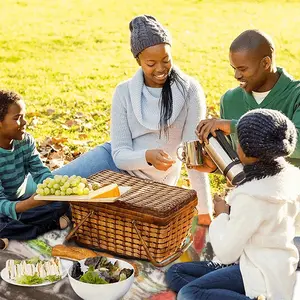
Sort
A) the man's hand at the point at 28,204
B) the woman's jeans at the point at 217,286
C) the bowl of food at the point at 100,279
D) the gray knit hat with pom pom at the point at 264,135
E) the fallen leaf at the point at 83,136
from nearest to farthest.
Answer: the gray knit hat with pom pom at the point at 264,135, the woman's jeans at the point at 217,286, the bowl of food at the point at 100,279, the man's hand at the point at 28,204, the fallen leaf at the point at 83,136

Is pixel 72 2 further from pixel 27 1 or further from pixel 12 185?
pixel 12 185

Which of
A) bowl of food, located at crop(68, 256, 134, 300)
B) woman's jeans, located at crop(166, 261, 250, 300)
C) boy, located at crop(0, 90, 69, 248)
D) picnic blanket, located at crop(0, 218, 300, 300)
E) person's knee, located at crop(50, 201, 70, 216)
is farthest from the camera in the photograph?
person's knee, located at crop(50, 201, 70, 216)

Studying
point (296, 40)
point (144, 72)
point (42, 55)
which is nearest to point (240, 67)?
point (144, 72)

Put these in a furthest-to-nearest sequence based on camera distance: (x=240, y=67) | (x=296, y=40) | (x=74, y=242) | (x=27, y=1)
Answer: (x=27, y=1) < (x=296, y=40) < (x=74, y=242) < (x=240, y=67)

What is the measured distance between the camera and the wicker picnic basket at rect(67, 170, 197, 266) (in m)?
3.29

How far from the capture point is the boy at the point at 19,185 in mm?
3596

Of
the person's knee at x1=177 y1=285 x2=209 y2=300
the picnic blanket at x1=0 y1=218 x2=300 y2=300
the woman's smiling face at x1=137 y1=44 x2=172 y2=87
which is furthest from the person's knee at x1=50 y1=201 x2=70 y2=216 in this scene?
the person's knee at x1=177 y1=285 x2=209 y2=300

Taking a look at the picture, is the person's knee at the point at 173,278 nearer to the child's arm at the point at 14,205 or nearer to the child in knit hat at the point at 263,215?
the child in knit hat at the point at 263,215

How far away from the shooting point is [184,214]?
3.44 m

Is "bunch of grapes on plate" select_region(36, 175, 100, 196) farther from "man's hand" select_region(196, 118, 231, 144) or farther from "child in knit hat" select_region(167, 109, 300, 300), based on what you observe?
"child in knit hat" select_region(167, 109, 300, 300)

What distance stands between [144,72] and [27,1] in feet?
27.5

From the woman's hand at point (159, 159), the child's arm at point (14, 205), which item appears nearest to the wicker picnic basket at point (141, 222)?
the woman's hand at point (159, 159)

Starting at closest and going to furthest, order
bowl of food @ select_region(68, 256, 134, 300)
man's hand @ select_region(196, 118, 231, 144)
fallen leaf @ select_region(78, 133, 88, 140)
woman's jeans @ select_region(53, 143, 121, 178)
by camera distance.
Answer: bowl of food @ select_region(68, 256, 134, 300) < man's hand @ select_region(196, 118, 231, 144) < woman's jeans @ select_region(53, 143, 121, 178) < fallen leaf @ select_region(78, 133, 88, 140)

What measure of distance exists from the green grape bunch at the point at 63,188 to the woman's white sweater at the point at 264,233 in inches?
36.1
